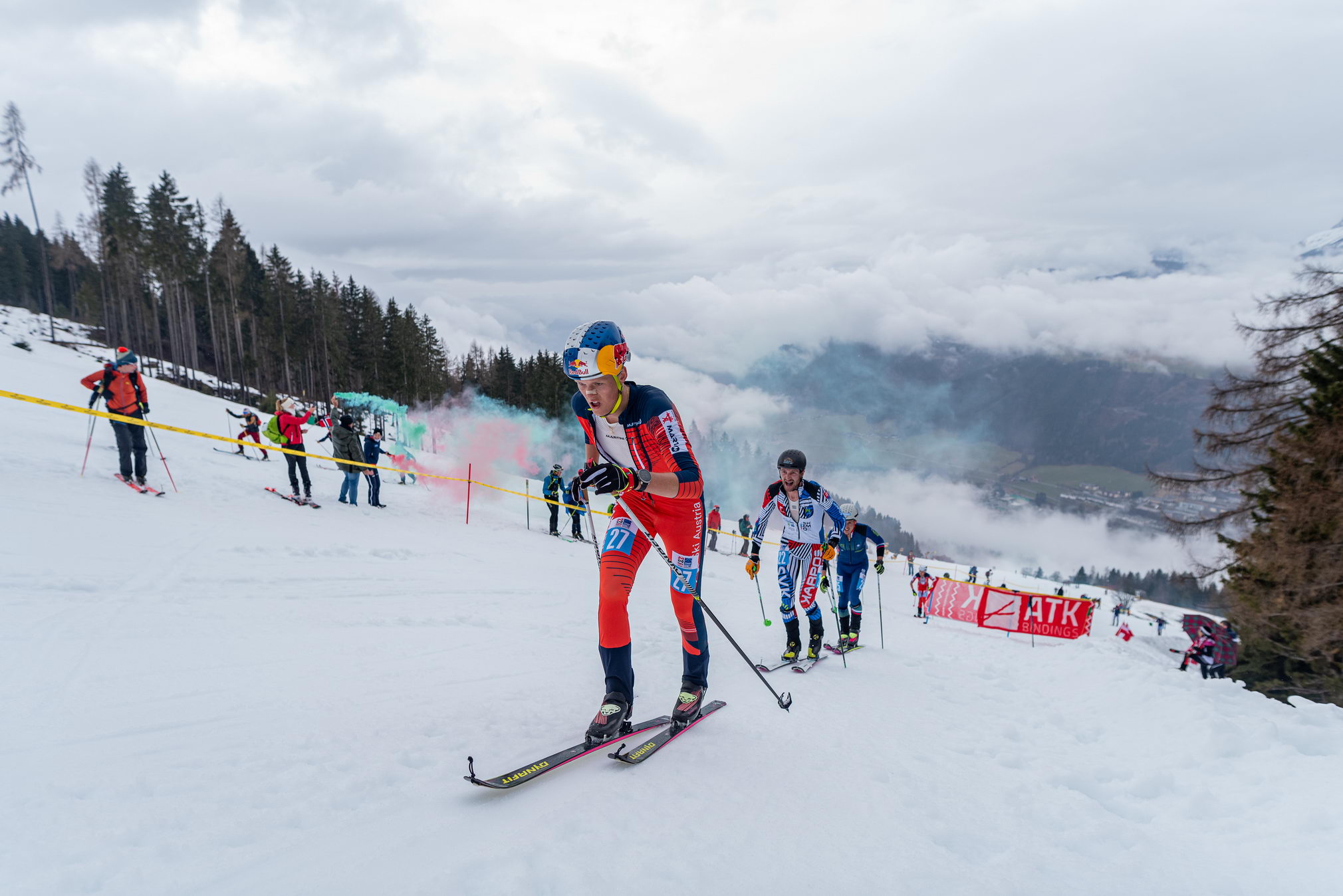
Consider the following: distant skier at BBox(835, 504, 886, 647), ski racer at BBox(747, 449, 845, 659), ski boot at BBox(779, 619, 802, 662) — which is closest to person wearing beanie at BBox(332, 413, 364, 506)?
ski racer at BBox(747, 449, 845, 659)

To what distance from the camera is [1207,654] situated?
12.9 m

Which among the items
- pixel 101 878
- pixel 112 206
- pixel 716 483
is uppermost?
pixel 112 206

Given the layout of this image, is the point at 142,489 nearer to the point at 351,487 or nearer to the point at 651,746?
the point at 351,487

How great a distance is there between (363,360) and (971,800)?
7058 cm

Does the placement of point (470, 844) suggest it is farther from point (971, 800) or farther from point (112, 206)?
point (112, 206)

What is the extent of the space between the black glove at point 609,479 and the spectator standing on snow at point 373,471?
1227 cm

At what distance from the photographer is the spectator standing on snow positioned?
14281mm

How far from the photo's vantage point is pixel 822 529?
284 inches

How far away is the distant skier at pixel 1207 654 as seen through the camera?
1254cm

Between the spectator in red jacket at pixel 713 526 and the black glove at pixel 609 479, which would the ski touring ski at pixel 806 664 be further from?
the spectator in red jacket at pixel 713 526

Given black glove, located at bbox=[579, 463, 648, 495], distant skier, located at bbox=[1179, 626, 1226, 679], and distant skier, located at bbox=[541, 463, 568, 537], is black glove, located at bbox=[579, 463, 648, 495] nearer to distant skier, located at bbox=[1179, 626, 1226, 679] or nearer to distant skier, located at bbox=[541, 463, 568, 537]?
distant skier, located at bbox=[541, 463, 568, 537]

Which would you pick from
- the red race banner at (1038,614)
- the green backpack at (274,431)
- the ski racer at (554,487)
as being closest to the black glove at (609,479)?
the green backpack at (274,431)

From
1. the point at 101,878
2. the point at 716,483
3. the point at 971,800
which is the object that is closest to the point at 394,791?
the point at 101,878

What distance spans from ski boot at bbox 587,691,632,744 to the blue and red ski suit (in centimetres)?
6
